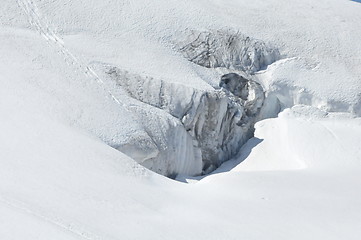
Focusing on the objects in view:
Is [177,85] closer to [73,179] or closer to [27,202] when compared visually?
[73,179]

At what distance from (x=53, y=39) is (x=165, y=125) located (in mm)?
3871

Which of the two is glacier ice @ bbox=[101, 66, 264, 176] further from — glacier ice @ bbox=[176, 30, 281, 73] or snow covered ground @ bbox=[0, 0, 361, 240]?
glacier ice @ bbox=[176, 30, 281, 73]

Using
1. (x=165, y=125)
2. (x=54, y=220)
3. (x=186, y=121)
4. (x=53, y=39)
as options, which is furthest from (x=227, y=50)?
(x=54, y=220)

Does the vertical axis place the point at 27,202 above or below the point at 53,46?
above

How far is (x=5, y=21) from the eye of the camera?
639 inches

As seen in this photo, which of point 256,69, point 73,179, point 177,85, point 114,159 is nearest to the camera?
point 73,179

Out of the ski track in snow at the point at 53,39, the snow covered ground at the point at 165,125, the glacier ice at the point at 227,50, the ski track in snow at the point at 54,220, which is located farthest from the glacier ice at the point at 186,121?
the ski track in snow at the point at 54,220

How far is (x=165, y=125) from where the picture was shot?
1417 centimetres

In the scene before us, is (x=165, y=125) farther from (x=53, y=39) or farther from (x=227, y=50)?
(x=227, y=50)

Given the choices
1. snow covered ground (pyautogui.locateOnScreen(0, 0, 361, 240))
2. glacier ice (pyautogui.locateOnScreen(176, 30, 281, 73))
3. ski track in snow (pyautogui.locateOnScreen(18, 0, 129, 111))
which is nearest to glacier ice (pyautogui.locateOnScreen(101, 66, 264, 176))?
snow covered ground (pyautogui.locateOnScreen(0, 0, 361, 240))

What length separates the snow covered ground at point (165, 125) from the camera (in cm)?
959

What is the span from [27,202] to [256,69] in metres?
10.3

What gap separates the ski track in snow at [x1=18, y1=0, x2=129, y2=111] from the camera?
14719mm

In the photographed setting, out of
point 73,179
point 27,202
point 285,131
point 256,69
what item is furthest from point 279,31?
point 27,202
